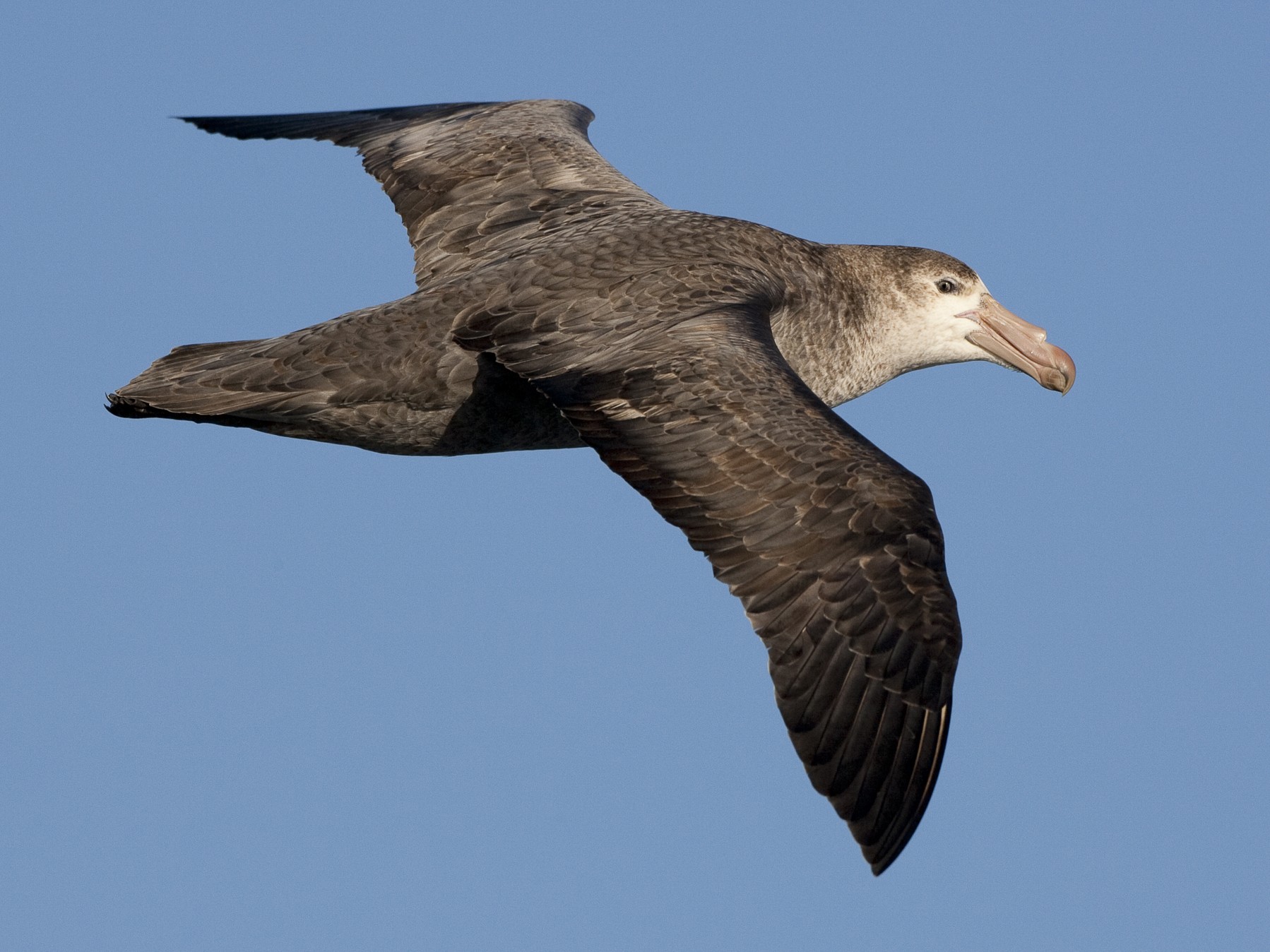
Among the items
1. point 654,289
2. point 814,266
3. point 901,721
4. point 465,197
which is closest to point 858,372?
point 814,266

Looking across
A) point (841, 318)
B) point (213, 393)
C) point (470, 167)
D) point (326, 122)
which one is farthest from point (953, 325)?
point (326, 122)

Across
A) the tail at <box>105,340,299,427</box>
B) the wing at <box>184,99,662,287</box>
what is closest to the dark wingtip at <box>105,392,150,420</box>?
the tail at <box>105,340,299,427</box>

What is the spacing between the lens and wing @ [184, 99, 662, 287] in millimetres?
11883

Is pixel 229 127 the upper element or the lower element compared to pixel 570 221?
upper

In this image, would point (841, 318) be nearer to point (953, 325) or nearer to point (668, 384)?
point (953, 325)

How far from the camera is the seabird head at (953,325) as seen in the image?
11797mm

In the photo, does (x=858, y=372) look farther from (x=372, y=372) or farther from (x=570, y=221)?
(x=372, y=372)

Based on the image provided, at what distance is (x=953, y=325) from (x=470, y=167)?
10.6 feet

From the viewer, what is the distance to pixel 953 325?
11.9 m

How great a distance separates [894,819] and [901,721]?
0.45 metres

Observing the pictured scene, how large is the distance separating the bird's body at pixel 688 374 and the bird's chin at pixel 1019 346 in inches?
0.5

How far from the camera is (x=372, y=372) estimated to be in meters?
10.1

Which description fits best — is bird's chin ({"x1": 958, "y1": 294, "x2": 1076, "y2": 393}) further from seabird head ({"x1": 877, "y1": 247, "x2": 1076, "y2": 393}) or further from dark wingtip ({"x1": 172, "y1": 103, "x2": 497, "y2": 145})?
dark wingtip ({"x1": 172, "y1": 103, "x2": 497, "y2": 145})

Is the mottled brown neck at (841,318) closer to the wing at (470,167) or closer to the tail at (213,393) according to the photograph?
the wing at (470,167)
